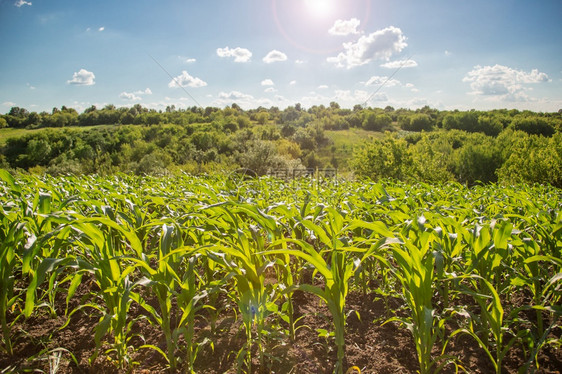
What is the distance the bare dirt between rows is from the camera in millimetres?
1743

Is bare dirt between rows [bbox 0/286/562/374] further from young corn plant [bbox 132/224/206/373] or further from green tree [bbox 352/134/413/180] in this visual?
green tree [bbox 352/134/413/180]

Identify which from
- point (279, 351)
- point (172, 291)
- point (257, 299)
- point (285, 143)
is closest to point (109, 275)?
point (172, 291)

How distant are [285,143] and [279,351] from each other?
53.0 m

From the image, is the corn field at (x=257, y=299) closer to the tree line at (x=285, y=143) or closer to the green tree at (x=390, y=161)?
the tree line at (x=285, y=143)

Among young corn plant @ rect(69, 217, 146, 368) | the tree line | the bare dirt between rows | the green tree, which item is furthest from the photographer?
the tree line

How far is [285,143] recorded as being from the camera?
54.1m

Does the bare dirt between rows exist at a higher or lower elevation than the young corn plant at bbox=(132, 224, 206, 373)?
lower

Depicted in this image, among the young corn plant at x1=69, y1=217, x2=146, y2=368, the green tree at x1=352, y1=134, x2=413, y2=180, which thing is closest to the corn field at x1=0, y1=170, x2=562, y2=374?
the young corn plant at x1=69, y1=217, x2=146, y2=368

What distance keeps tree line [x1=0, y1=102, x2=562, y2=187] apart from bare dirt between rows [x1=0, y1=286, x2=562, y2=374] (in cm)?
1530

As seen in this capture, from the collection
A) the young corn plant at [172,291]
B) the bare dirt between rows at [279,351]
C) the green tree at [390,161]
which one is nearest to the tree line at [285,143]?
the green tree at [390,161]

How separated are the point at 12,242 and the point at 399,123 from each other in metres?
115

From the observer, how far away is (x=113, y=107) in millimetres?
95688

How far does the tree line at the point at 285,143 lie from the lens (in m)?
25.6

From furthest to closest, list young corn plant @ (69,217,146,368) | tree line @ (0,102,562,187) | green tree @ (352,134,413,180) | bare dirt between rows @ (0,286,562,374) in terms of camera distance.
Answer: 1. tree line @ (0,102,562,187)
2. green tree @ (352,134,413,180)
3. bare dirt between rows @ (0,286,562,374)
4. young corn plant @ (69,217,146,368)
